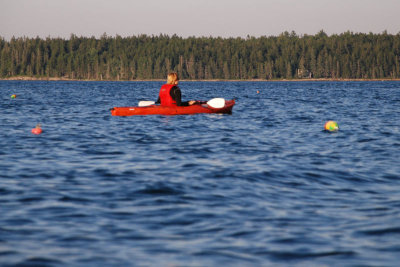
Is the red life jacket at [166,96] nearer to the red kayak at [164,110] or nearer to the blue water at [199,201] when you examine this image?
the red kayak at [164,110]

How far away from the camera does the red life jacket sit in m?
22.3

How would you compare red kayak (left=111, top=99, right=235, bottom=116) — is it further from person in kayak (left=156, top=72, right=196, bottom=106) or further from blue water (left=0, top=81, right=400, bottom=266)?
blue water (left=0, top=81, right=400, bottom=266)

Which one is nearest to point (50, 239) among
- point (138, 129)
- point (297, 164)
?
point (297, 164)

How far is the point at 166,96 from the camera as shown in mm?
22500

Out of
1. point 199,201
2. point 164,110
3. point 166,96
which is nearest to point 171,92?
point 166,96

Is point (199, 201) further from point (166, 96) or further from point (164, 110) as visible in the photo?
point (164, 110)

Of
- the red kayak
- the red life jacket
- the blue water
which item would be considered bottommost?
the blue water

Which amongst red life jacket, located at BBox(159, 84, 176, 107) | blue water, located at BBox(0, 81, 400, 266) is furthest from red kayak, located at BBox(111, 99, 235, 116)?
blue water, located at BBox(0, 81, 400, 266)

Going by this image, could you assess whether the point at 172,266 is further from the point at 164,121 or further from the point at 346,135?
the point at 164,121

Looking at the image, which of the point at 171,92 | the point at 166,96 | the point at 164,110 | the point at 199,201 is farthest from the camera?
the point at 164,110

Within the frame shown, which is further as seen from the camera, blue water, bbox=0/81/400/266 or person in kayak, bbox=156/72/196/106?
person in kayak, bbox=156/72/196/106

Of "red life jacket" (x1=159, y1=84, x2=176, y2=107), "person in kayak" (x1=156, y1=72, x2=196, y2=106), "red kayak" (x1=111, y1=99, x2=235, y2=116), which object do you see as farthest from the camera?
"red kayak" (x1=111, y1=99, x2=235, y2=116)

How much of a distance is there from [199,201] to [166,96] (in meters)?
14.2

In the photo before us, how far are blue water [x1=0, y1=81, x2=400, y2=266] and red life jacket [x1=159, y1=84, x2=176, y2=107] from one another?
18.1 feet
